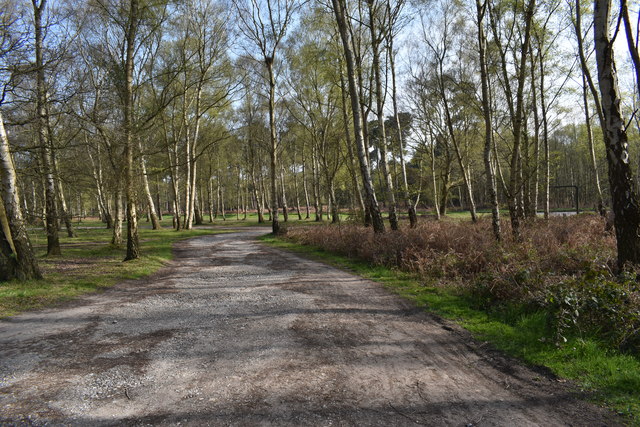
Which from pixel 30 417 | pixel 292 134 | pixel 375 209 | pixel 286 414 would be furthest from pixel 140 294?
pixel 292 134

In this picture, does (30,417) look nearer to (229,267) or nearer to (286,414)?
(286,414)

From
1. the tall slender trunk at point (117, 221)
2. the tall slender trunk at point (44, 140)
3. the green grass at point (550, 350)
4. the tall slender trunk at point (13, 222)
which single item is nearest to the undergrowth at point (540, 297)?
the green grass at point (550, 350)

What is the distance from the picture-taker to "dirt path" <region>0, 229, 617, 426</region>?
3.06 meters

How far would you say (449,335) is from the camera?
5016mm

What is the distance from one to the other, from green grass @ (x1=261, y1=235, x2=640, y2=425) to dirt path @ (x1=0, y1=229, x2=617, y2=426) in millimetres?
252

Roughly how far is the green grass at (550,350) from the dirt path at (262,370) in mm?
252

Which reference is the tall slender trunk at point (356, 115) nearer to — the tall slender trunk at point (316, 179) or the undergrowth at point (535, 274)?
the undergrowth at point (535, 274)

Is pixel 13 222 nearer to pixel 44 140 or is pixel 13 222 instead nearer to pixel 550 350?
pixel 44 140

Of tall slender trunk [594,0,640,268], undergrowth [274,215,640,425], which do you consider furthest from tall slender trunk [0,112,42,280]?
tall slender trunk [594,0,640,268]

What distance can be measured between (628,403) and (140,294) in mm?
8279

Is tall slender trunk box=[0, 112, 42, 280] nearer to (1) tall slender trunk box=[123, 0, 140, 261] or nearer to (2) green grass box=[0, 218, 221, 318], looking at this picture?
(2) green grass box=[0, 218, 221, 318]

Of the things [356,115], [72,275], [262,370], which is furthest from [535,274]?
[72,275]

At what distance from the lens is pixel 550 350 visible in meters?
4.29

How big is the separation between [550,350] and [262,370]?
353cm
